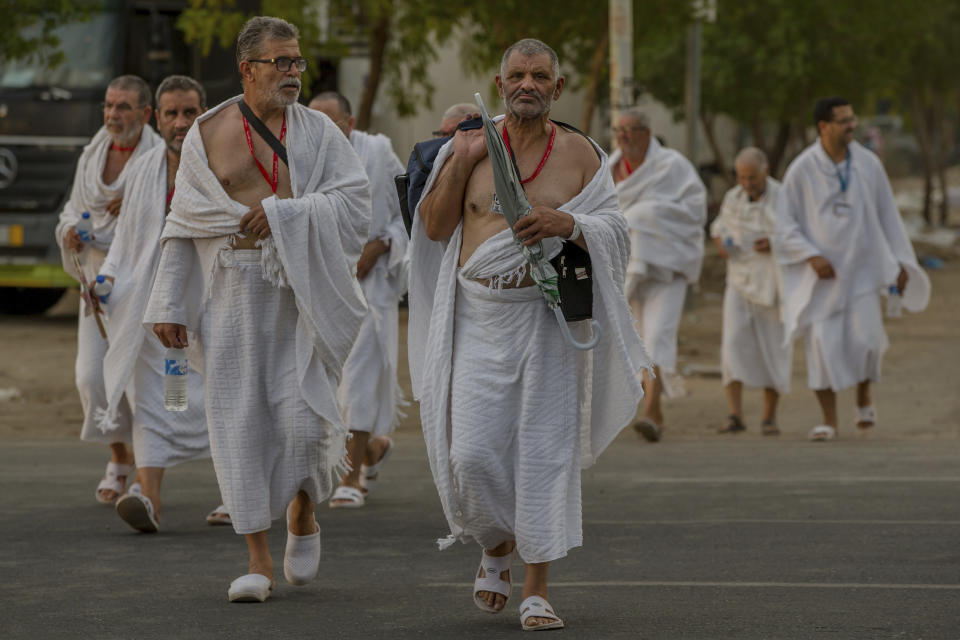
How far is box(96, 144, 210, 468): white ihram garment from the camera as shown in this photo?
8.53 meters

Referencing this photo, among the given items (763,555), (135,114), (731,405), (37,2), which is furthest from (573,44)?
(763,555)

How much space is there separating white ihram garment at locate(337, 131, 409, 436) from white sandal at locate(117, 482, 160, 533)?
5.15 ft

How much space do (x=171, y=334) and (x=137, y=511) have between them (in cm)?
148

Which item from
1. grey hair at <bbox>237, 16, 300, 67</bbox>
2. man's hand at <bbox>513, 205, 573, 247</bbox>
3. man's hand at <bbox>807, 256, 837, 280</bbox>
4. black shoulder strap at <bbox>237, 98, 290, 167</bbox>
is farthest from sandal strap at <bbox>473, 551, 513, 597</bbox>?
man's hand at <bbox>807, 256, 837, 280</bbox>

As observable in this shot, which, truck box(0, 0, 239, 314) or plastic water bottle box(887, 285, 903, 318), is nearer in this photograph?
plastic water bottle box(887, 285, 903, 318)

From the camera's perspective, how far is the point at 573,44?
25625mm

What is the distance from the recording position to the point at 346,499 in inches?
364

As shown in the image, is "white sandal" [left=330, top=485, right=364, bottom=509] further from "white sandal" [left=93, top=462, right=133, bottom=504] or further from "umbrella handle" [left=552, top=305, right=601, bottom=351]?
"umbrella handle" [left=552, top=305, right=601, bottom=351]

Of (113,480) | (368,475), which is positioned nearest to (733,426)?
(368,475)

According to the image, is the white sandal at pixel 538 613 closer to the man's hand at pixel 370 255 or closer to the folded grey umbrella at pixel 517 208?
the folded grey umbrella at pixel 517 208

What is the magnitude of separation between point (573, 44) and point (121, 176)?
56.0 feet

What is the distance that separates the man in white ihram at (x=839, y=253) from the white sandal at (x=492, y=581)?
6.21 m

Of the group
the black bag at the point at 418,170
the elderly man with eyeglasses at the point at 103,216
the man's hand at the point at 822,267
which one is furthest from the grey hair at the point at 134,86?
the man's hand at the point at 822,267

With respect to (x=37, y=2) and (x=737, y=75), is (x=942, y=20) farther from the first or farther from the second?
(x=37, y=2)
